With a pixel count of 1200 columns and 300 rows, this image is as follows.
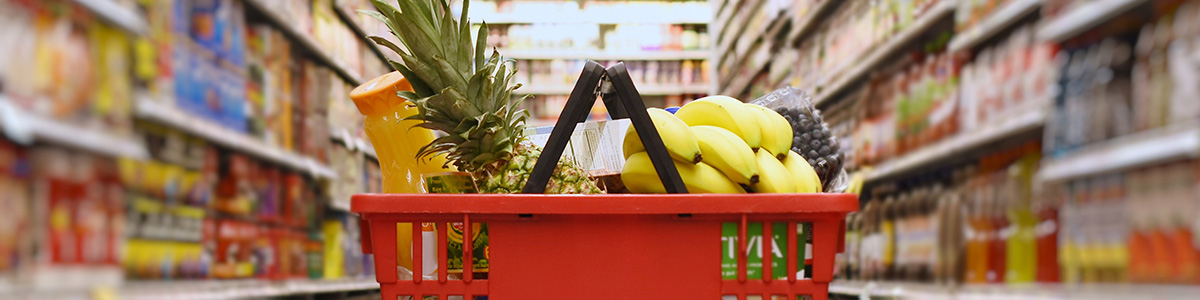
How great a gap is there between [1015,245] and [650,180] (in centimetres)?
157

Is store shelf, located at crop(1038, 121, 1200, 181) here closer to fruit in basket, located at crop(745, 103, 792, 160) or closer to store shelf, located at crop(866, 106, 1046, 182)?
store shelf, located at crop(866, 106, 1046, 182)

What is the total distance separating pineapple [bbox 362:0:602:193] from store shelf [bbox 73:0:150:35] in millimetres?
952

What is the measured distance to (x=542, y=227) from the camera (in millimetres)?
981

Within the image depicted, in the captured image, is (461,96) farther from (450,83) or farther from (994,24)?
(994,24)

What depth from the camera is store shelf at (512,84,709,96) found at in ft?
20.8

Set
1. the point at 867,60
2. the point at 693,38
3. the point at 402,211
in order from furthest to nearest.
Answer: the point at 693,38 < the point at 867,60 < the point at 402,211

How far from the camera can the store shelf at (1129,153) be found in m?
1.55

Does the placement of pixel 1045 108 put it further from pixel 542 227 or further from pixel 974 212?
pixel 542 227

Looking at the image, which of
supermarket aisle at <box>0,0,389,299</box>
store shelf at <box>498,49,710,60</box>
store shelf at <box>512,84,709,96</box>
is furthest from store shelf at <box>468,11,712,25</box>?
supermarket aisle at <box>0,0,389,299</box>

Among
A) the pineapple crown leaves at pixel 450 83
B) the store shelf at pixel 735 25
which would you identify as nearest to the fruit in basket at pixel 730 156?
the pineapple crown leaves at pixel 450 83

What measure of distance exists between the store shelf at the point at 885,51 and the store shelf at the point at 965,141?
362mm

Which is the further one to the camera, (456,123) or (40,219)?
(40,219)

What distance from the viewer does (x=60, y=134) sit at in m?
1.64

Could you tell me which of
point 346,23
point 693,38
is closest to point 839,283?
point 346,23
